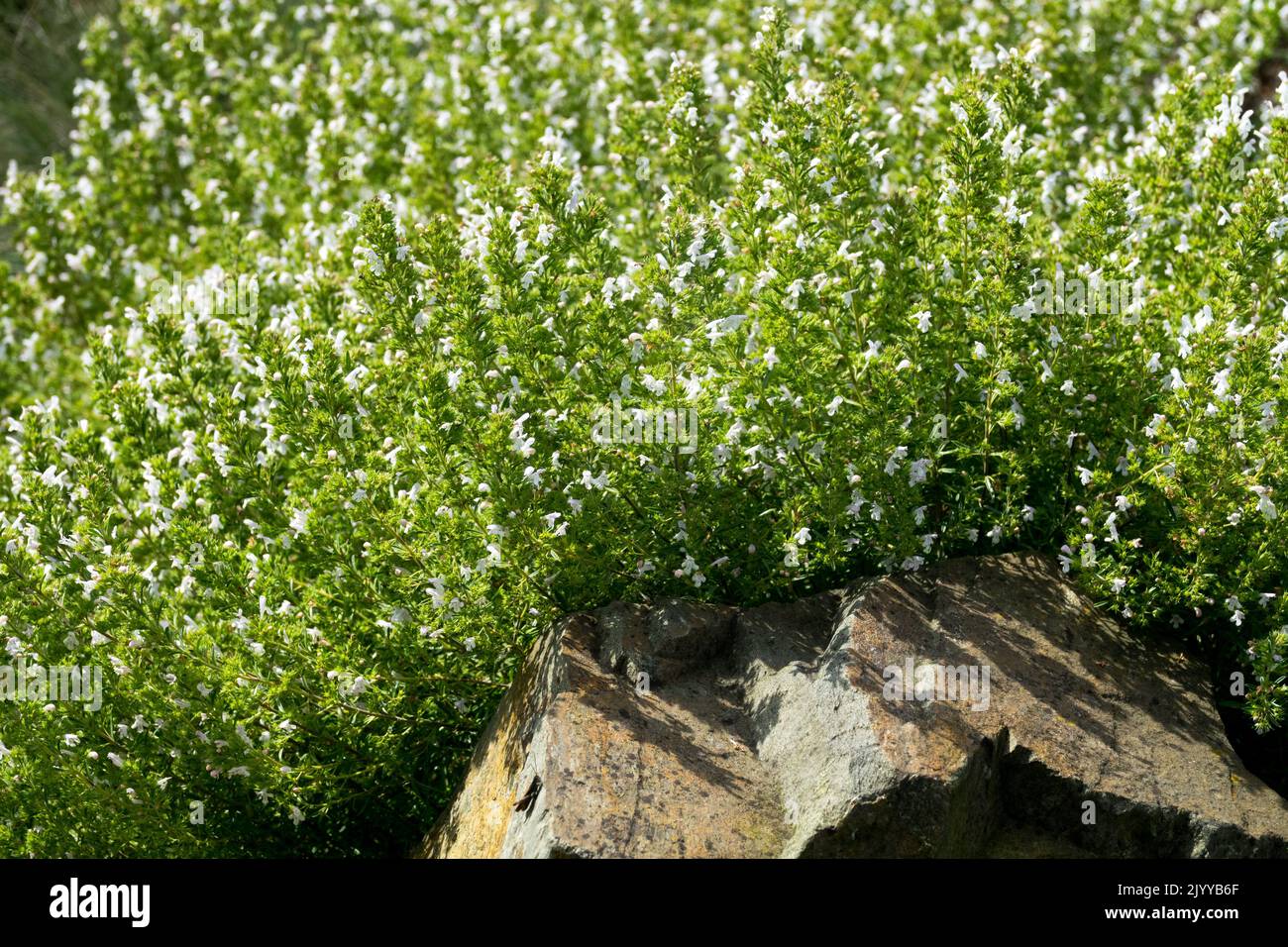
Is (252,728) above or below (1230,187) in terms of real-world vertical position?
below

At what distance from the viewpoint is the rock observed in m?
4.86

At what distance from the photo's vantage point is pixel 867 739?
16.2 ft

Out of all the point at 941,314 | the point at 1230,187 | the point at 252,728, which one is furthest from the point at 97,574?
the point at 1230,187

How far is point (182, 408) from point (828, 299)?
3177 millimetres

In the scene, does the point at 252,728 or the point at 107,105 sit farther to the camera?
the point at 107,105

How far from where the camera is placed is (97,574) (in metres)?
5.66

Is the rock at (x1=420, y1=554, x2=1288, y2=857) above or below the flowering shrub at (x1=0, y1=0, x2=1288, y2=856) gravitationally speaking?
below

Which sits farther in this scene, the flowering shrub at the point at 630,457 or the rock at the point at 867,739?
the flowering shrub at the point at 630,457

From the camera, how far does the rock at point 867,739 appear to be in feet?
15.9

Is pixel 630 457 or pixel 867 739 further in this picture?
pixel 630 457

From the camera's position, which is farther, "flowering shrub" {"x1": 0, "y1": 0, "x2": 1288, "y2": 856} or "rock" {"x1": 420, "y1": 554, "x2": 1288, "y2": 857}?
"flowering shrub" {"x1": 0, "y1": 0, "x2": 1288, "y2": 856}

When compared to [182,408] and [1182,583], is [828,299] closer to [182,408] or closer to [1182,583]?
[1182,583]

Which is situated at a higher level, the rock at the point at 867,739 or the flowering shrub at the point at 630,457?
the flowering shrub at the point at 630,457

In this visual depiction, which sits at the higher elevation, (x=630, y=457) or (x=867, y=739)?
(x=630, y=457)
